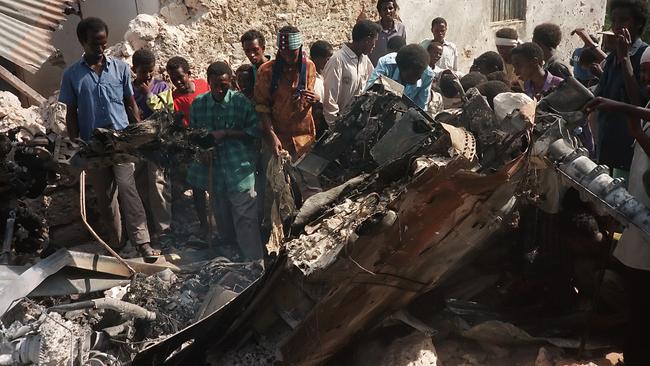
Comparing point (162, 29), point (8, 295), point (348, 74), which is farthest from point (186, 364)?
point (162, 29)

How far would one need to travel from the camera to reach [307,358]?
4.22 metres

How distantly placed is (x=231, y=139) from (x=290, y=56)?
99 centimetres

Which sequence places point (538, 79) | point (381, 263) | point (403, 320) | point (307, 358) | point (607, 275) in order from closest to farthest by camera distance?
point (381, 263) → point (307, 358) → point (403, 320) → point (607, 275) → point (538, 79)

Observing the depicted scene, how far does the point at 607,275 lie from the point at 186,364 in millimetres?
3026

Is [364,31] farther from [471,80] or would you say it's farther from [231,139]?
[231,139]

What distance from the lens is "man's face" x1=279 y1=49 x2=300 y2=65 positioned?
6129 mm

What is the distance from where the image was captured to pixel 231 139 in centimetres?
642

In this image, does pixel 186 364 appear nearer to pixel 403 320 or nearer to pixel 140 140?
pixel 403 320

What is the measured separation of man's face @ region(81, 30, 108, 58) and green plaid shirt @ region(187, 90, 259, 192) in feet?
3.42

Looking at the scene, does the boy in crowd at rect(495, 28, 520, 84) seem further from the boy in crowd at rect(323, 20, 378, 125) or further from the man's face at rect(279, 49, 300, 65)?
the man's face at rect(279, 49, 300, 65)

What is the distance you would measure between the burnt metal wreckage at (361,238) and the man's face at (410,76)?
119 centimetres

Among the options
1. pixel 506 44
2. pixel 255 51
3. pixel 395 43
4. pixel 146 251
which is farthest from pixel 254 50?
pixel 506 44

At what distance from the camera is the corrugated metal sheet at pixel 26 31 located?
15.5 feet

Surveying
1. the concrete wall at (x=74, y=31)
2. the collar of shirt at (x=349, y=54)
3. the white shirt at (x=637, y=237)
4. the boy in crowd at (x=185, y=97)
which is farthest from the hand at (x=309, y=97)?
the concrete wall at (x=74, y=31)
